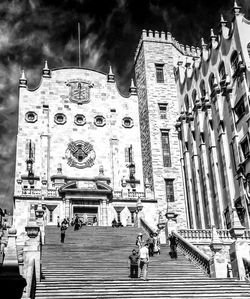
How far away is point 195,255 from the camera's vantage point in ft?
75.3

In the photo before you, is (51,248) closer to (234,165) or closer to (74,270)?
(74,270)

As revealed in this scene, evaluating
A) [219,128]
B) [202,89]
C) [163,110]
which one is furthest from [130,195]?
[202,89]

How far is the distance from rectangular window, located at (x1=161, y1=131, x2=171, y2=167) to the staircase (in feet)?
43.0

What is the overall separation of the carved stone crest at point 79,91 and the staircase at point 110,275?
54.7ft

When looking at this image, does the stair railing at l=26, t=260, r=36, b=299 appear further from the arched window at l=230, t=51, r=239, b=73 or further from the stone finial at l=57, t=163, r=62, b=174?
the arched window at l=230, t=51, r=239, b=73

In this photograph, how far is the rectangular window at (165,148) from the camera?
41.2 m

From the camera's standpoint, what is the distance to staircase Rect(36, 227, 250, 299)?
17125mm

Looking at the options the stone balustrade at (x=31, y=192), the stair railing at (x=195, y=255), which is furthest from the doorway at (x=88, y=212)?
the stair railing at (x=195, y=255)

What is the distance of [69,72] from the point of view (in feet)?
144

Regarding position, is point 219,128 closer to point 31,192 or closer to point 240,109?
point 240,109

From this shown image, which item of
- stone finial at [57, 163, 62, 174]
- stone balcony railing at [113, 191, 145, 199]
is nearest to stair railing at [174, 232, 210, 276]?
stone balcony railing at [113, 191, 145, 199]

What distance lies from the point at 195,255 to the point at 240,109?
13426 millimetres

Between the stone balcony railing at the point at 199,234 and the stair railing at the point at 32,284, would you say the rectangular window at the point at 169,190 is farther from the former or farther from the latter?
the stair railing at the point at 32,284

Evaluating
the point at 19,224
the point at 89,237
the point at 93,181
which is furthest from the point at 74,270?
the point at 93,181
